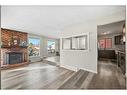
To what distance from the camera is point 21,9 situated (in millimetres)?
2830

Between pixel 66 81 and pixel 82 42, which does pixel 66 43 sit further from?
pixel 66 81

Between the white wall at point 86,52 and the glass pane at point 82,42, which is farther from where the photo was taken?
the glass pane at point 82,42

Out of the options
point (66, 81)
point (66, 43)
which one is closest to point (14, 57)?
point (66, 43)

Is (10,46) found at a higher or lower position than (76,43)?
lower

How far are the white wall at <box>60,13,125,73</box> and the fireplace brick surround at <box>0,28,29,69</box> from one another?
2.81 m

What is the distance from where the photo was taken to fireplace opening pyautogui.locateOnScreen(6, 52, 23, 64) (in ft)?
17.9

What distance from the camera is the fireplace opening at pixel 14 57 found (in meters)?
5.45

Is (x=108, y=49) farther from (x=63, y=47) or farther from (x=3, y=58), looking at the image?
(x=3, y=58)

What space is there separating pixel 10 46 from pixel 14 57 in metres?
0.65

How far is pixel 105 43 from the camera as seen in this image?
7.85 meters

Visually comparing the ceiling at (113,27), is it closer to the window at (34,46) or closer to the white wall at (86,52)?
the white wall at (86,52)

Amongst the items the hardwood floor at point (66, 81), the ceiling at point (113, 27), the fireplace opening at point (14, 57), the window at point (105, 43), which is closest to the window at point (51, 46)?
the fireplace opening at point (14, 57)

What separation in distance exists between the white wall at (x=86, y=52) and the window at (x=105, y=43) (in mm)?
4156
